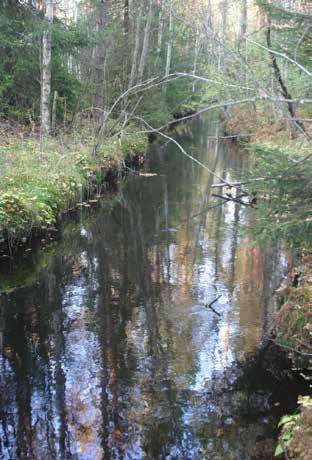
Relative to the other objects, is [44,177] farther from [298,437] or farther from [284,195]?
[298,437]

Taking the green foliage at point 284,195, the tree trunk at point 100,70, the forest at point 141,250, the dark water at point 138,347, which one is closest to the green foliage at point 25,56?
the forest at point 141,250

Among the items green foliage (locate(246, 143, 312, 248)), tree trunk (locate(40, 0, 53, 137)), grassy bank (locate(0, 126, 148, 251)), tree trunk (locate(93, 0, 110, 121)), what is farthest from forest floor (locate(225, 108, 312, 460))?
tree trunk (locate(93, 0, 110, 121))

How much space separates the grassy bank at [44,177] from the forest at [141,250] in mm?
45

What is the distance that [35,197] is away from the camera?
10.4 metres

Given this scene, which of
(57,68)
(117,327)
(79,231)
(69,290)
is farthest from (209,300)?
Result: (57,68)

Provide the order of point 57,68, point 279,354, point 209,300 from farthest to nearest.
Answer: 1. point 57,68
2. point 209,300
3. point 279,354

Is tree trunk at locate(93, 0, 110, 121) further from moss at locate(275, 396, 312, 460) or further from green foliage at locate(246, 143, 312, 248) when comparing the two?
moss at locate(275, 396, 312, 460)

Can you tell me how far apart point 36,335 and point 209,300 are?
2.84 m

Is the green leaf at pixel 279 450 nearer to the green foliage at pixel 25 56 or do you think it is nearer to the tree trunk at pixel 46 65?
the tree trunk at pixel 46 65

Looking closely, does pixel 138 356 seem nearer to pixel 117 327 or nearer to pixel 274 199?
pixel 117 327

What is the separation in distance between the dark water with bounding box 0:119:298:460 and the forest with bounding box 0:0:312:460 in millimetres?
27

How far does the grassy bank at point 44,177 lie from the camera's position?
32.3ft

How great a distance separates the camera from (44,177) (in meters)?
11.9

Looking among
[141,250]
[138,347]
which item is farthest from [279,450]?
[141,250]
